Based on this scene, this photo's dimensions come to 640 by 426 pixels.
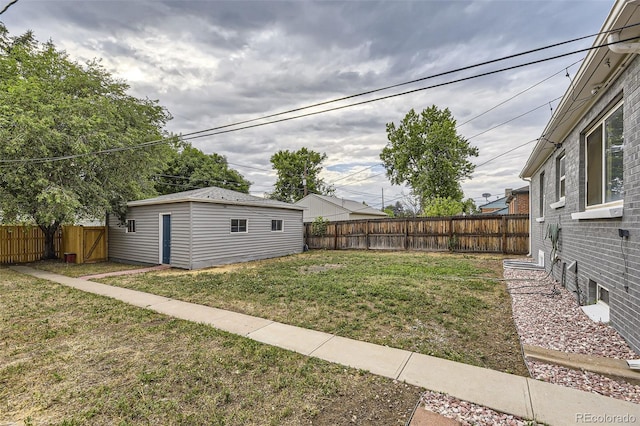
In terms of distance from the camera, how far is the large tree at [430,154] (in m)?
26.2

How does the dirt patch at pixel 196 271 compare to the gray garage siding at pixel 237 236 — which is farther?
A: the gray garage siding at pixel 237 236

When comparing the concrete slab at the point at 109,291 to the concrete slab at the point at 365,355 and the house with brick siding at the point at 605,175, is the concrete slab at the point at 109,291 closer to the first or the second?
the concrete slab at the point at 365,355

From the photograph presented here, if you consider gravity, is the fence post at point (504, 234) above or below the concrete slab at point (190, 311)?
above

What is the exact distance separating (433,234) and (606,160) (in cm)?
1043

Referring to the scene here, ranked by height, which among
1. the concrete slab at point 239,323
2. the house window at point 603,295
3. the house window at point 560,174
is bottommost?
the concrete slab at point 239,323

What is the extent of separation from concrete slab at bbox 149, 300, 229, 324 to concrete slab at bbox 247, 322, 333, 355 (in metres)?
1.07

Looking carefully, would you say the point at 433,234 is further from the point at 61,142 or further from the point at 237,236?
the point at 61,142

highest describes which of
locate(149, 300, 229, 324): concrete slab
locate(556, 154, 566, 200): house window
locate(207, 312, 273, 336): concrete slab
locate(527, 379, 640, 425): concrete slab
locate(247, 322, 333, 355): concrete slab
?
locate(556, 154, 566, 200): house window

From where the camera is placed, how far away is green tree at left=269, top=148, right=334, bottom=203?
38625 mm

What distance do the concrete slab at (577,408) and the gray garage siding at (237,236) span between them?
32.4ft

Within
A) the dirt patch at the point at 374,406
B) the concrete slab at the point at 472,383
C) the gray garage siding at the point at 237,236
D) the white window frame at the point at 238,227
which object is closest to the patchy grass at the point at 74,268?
the gray garage siding at the point at 237,236

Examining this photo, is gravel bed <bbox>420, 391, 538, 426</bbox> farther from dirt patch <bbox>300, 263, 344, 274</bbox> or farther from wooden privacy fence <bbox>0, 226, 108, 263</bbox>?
wooden privacy fence <bbox>0, 226, 108, 263</bbox>

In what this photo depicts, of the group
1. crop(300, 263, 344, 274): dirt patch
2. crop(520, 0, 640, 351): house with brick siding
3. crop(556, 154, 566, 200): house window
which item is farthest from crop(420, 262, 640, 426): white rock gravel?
crop(300, 263, 344, 274): dirt patch

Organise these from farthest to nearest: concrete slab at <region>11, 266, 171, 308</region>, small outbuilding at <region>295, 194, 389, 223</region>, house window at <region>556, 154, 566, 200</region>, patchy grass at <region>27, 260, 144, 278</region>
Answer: small outbuilding at <region>295, 194, 389, 223</region> → patchy grass at <region>27, 260, 144, 278</region> → house window at <region>556, 154, 566, 200</region> → concrete slab at <region>11, 266, 171, 308</region>
